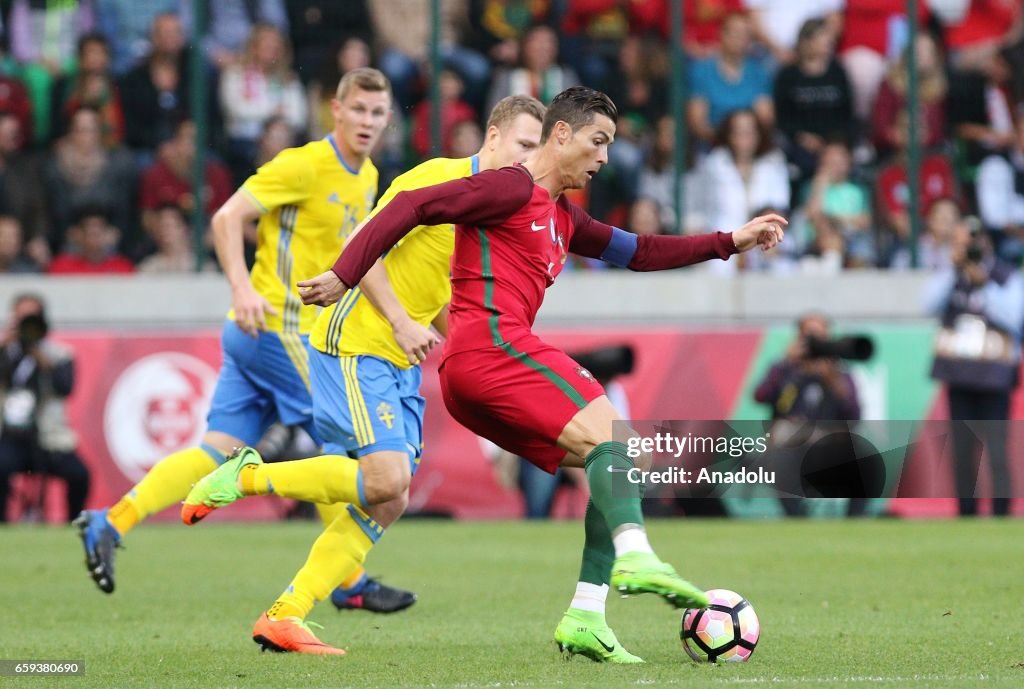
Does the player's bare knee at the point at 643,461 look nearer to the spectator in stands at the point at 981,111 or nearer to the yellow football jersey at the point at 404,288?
the yellow football jersey at the point at 404,288

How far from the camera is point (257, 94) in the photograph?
1512 centimetres

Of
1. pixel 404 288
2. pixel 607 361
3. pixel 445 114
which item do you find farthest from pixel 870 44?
pixel 404 288

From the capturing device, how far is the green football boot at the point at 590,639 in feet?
19.5

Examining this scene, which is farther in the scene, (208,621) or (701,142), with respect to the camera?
(701,142)

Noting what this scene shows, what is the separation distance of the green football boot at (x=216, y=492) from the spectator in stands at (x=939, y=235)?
10048 millimetres

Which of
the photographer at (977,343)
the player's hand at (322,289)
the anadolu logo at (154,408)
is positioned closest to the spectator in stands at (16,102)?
the anadolu logo at (154,408)

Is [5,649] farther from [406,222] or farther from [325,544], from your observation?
[406,222]

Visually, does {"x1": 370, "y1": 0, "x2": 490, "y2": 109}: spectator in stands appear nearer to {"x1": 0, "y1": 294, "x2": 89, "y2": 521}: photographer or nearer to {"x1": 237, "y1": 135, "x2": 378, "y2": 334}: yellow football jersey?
{"x1": 0, "y1": 294, "x2": 89, "y2": 521}: photographer

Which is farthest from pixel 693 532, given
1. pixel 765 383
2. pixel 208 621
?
pixel 208 621

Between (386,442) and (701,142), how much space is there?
949 centimetres

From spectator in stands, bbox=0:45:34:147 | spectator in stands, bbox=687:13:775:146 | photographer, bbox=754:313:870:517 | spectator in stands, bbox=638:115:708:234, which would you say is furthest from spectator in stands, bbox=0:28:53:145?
photographer, bbox=754:313:870:517

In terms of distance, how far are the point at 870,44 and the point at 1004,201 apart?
6.27ft

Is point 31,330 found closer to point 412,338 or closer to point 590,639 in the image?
point 412,338

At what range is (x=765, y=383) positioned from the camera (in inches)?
539
